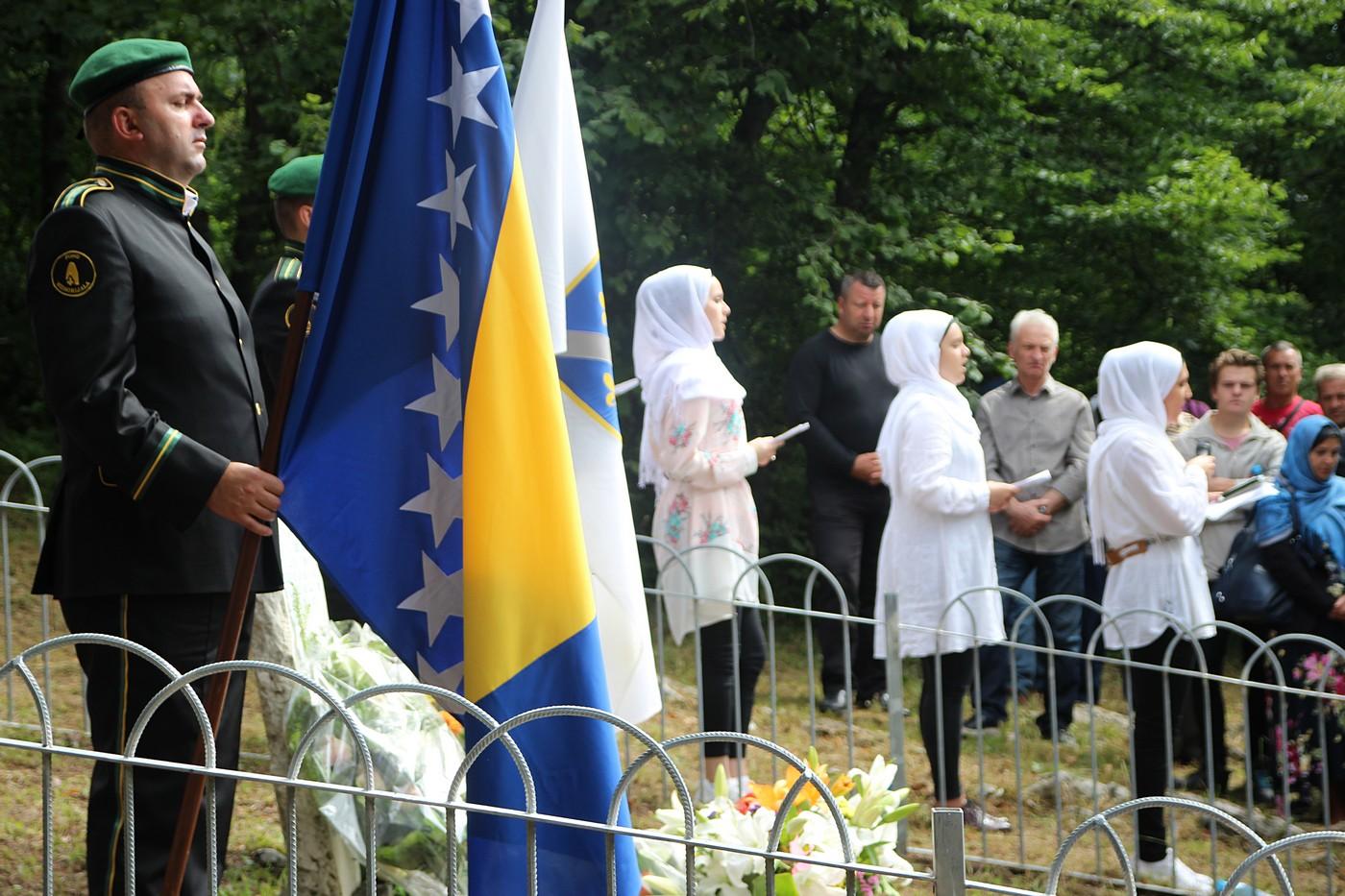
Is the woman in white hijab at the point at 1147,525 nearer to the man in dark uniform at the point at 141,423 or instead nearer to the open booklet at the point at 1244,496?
the open booklet at the point at 1244,496

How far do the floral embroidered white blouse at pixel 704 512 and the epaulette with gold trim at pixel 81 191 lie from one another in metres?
2.83

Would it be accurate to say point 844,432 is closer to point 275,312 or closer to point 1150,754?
point 1150,754

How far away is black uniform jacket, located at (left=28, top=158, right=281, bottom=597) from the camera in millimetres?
3178

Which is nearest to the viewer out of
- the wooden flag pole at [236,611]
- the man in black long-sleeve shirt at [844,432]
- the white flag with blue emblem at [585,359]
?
the wooden flag pole at [236,611]

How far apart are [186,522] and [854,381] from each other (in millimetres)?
5041

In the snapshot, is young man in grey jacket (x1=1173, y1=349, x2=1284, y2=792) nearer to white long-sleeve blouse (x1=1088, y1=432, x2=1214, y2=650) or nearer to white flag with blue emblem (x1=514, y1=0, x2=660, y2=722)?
white long-sleeve blouse (x1=1088, y1=432, x2=1214, y2=650)

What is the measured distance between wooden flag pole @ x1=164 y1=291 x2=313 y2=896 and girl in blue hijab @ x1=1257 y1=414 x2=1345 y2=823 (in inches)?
186

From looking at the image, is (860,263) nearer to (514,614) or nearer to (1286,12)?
(1286,12)

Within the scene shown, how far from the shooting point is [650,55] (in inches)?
394

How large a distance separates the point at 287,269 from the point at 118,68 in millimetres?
1187

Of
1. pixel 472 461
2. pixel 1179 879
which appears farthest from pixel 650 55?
pixel 472 461

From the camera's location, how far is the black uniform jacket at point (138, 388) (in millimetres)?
3178

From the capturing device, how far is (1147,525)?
6250 millimetres

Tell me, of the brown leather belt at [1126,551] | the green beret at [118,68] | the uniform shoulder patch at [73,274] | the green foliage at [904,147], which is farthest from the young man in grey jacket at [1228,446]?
the uniform shoulder patch at [73,274]
